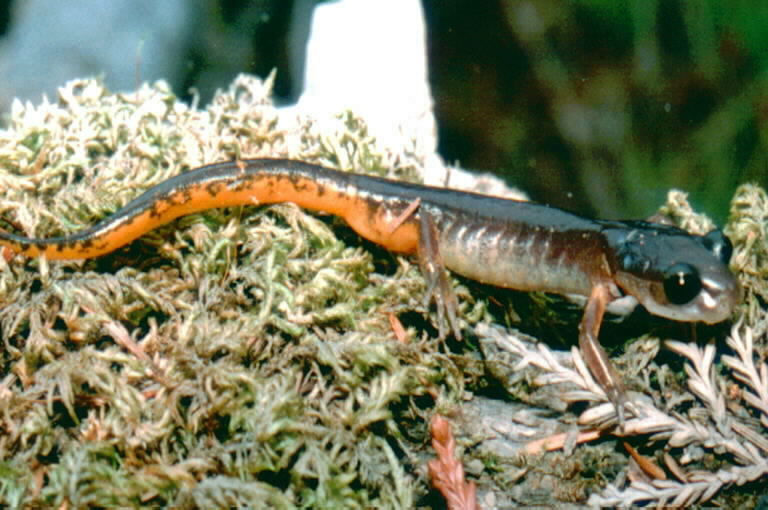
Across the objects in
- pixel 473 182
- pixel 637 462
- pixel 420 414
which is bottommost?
pixel 637 462

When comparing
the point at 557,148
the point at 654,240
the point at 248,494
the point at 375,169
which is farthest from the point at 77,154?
the point at 557,148

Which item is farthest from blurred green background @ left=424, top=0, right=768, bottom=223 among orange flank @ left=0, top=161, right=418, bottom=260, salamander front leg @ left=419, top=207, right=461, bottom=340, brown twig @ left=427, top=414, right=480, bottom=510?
brown twig @ left=427, top=414, right=480, bottom=510

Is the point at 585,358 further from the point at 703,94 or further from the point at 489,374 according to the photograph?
the point at 703,94

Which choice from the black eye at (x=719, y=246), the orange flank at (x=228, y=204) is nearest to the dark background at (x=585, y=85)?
the black eye at (x=719, y=246)

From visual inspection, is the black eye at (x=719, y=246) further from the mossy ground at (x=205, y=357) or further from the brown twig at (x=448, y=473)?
the brown twig at (x=448, y=473)

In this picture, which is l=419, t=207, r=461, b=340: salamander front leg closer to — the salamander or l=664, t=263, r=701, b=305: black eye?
the salamander

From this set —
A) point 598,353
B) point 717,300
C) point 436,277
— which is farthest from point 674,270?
point 436,277
